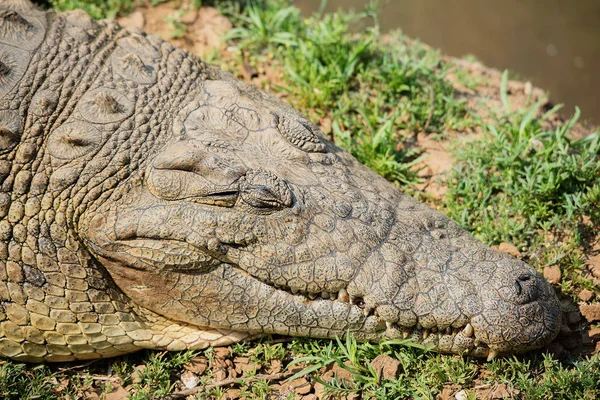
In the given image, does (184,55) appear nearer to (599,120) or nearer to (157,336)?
(157,336)

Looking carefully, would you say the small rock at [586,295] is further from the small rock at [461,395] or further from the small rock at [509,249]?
the small rock at [461,395]

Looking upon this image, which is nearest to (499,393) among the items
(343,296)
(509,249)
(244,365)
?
Result: (343,296)

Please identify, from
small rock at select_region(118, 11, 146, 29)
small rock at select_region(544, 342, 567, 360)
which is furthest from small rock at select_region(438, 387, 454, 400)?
small rock at select_region(118, 11, 146, 29)

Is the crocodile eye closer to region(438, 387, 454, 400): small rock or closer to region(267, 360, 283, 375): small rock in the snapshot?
region(267, 360, 283, 375): small rock

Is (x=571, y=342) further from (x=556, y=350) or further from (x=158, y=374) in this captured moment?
(x=158, y=374)

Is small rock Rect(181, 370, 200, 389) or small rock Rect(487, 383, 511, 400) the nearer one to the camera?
small rock Rect(487, 383, 511, 400)

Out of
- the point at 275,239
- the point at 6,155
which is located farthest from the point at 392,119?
the point at 6,155
